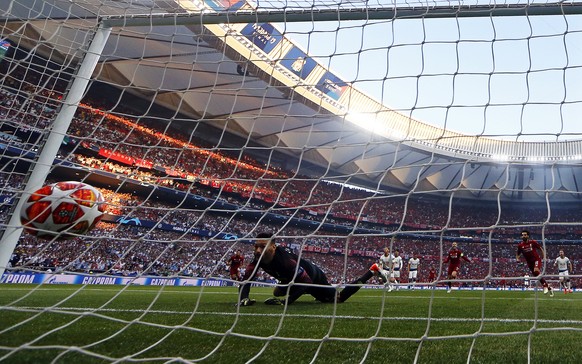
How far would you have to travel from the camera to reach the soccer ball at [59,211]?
312 centimetres

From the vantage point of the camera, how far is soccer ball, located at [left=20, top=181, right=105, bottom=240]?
10.2 feet

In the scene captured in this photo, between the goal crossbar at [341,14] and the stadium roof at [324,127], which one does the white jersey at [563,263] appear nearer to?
the stadium roof at [324,127]

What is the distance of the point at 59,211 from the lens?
314cm

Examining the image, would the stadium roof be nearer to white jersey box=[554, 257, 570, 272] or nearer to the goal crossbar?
white jersey box=[554, 257, 570, 272]

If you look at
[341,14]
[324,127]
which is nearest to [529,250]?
[341,14]

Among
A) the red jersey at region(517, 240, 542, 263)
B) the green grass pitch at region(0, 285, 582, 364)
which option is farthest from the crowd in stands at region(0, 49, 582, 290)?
the green grass pitch at region(0, 285, 582, 364)

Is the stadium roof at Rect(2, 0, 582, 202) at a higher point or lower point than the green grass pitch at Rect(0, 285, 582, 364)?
higher

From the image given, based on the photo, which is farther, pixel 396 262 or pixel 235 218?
pixel 235 218

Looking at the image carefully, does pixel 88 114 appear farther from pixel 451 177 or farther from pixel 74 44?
pixel 451 177

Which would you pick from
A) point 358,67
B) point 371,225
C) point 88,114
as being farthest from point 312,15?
point 371,225

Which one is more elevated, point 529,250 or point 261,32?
point 261,32

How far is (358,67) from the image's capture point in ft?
12.2

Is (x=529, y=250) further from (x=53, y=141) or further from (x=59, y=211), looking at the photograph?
(x=53, y=141)

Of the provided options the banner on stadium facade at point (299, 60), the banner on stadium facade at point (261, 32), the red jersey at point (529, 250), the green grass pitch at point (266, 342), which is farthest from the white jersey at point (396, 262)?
the green grass pitch at point (266, 342)
